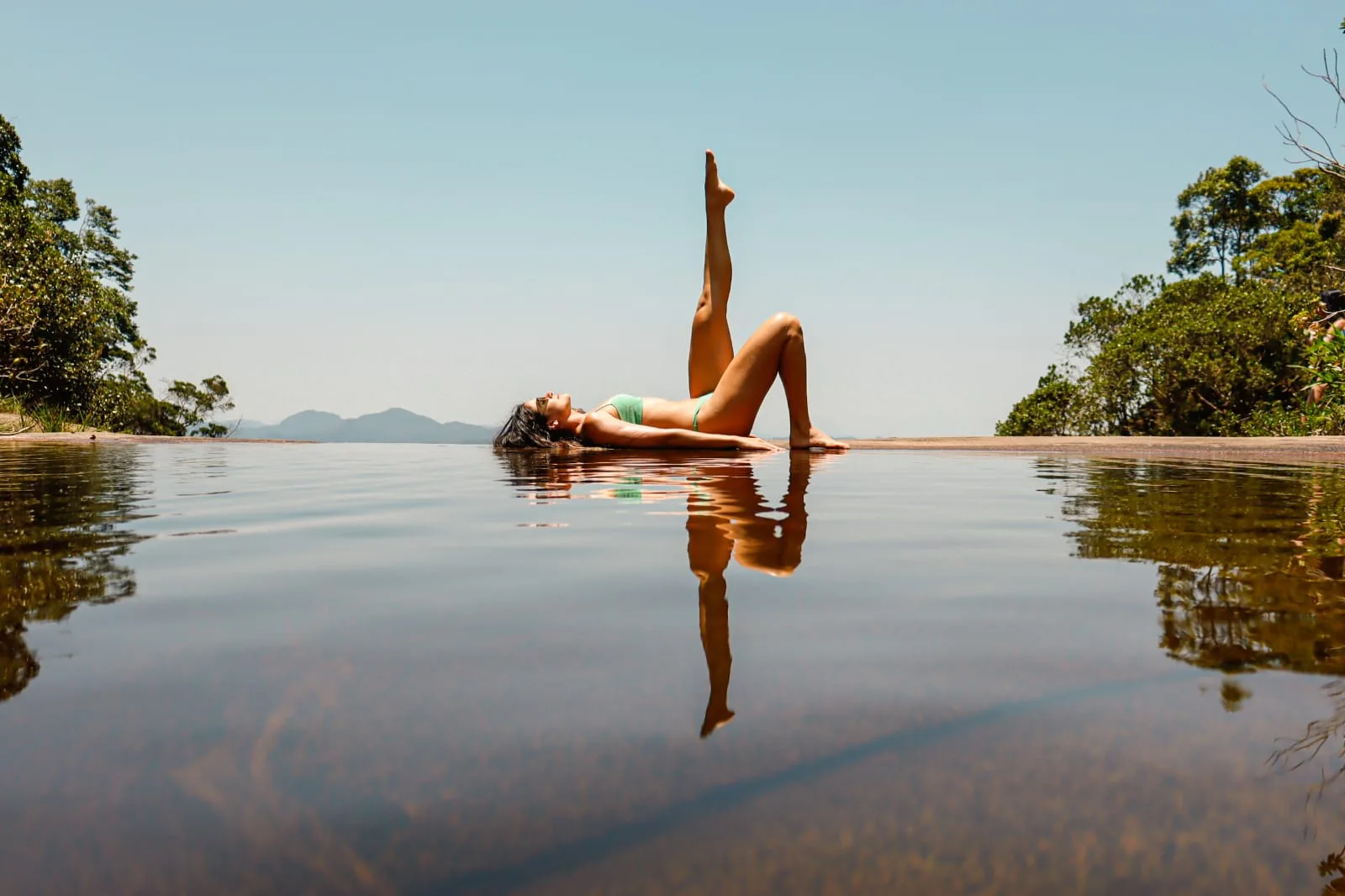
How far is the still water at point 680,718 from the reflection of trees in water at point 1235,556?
14 millimetres

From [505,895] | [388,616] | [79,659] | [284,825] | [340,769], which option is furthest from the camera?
[388,616]

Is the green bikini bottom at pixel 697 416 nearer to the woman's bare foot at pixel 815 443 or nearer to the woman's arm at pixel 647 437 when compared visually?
the woman's arm at pixel 647 437

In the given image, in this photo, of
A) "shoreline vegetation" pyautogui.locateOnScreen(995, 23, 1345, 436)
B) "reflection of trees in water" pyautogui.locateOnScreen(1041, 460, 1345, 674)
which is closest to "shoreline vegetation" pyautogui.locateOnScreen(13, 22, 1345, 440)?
"shoreline vegetation" pyautogui.locateOnScreen(995, 23, 1345, 436)

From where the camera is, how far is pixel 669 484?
4.13m

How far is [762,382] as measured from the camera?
24.4ft

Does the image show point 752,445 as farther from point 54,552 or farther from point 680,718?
point 680,718

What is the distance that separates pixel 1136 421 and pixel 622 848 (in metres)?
21.0

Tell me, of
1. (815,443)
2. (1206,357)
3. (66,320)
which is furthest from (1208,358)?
(66,320)

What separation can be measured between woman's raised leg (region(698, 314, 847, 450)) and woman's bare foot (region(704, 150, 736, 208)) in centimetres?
154

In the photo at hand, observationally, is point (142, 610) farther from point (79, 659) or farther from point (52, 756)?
point (52, 756)

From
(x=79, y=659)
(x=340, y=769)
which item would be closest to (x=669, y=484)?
(x=79, y=659)

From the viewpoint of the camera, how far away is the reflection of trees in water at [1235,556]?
46.6 inches

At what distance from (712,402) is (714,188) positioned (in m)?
2.11

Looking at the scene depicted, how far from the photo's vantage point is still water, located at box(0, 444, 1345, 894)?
65 centimetres
